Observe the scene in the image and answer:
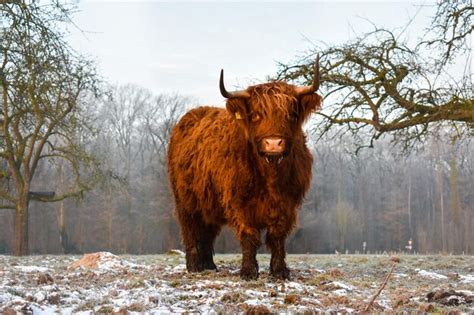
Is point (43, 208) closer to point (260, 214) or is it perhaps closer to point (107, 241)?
point (107, 241)

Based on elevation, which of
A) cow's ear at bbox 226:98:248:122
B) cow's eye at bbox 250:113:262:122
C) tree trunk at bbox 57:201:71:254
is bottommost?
tree trunk at bbox 57:201:71:254

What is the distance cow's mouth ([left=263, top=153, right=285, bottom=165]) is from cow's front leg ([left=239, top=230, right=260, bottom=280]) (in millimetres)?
1082

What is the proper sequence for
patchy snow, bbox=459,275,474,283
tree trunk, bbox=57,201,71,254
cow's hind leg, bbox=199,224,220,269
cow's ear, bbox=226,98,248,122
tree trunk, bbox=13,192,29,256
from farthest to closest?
tree trunk, bbox=57,201,71,254, tree trunk, bbox=13,192,29,256, cow's hind leg, bbox=199,224,220,269, patchy snow, bbox=459,275,474,283, cow's ear, bbox=226,98,248,122

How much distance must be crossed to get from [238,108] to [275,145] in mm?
869

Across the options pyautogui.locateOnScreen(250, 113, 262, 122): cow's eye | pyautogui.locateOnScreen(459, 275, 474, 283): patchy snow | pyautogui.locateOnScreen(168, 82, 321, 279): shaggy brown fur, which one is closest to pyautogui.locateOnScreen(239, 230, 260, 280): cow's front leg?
pyautogui.locateOnScreen(168, 82, 321, 279): shaggy brown fur

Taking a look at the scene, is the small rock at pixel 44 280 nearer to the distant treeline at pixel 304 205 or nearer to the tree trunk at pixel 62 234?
the distant treeline at pixel 304 205

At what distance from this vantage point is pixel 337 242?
121 ft

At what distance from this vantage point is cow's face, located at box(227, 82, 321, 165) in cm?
655

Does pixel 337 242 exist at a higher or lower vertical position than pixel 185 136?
lower

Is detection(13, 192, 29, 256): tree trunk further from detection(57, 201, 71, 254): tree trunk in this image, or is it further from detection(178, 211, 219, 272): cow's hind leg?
detection(178, 211, 219, 272): cow's hind leg

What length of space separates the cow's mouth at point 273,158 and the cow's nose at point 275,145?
50 mm

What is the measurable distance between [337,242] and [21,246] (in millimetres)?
20968

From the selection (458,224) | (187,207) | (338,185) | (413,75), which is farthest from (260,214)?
(338,185)

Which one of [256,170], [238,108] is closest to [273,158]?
[256,170]
